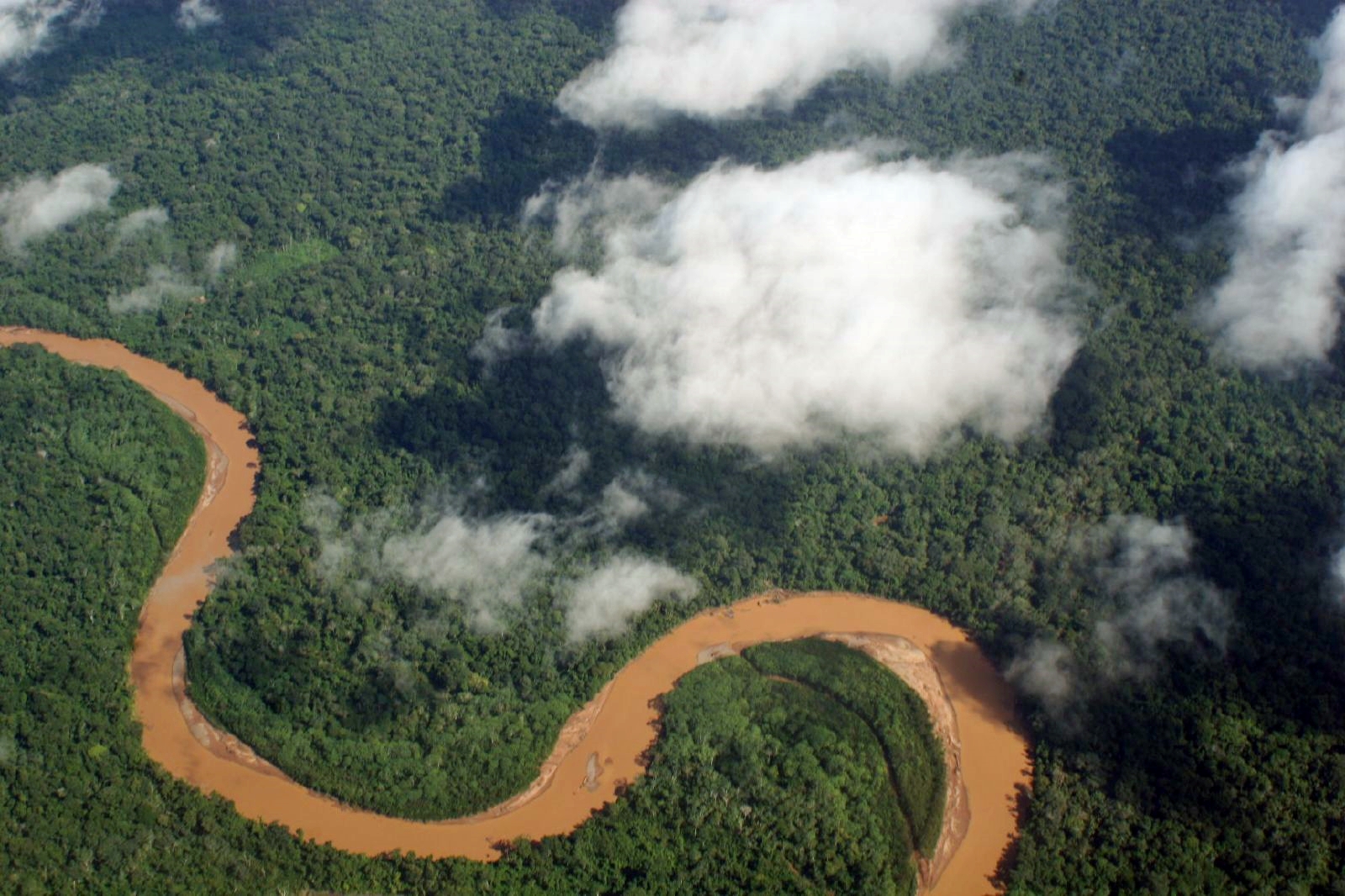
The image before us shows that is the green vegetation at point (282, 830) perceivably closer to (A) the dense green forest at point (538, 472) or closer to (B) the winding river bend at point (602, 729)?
(A) the dense green forest at point (538, 472)

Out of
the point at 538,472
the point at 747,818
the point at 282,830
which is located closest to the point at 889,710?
the point at 747,818

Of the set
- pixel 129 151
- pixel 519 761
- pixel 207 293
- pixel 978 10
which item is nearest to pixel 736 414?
pixel 519 761

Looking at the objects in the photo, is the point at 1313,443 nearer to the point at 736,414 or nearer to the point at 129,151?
the point at 736,414

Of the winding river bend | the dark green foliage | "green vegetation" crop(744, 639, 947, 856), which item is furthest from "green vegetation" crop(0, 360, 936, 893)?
the winding river bend

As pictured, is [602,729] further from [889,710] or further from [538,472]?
[538,472]

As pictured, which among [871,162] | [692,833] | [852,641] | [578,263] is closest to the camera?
[692,833]

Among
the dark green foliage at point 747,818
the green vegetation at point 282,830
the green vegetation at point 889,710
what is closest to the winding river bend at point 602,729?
the green vegetation at point 889,710
